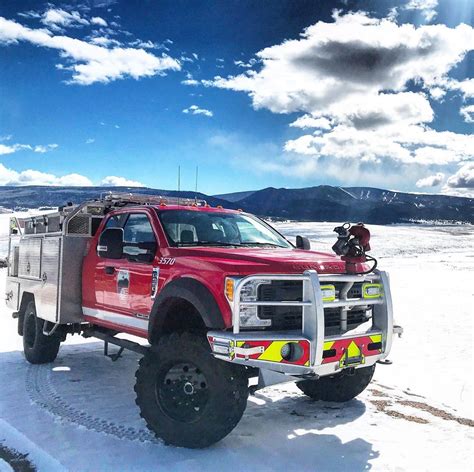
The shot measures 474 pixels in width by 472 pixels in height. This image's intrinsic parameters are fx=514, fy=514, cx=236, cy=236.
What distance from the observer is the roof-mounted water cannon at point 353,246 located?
4.53 metres

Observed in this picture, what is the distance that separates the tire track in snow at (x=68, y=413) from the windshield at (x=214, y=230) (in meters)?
1.76

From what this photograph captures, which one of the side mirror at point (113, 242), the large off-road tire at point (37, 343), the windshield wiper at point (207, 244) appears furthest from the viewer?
the large off-road tire at point (37, 343)

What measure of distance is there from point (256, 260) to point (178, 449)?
1697mm

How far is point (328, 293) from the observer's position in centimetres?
419

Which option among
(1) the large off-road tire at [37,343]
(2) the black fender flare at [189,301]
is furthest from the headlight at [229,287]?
(1) the large off-road tire at [37,343]

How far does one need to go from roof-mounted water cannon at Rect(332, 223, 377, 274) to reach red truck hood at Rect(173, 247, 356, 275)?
0.07m

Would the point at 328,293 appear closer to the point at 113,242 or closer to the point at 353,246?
the point at 353,246


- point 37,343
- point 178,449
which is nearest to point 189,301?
point 178,449

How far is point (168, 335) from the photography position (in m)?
4.52

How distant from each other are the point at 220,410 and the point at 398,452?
60.8 inches

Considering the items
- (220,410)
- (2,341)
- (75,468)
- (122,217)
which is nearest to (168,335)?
(220,410)

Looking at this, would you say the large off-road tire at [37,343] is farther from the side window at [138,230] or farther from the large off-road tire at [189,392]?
the large off-road tire at [189,392]

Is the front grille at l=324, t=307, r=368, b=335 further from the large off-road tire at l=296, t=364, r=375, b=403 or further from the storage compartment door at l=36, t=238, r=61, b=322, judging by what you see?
the storage compartment door at l=36, t=238, r=61, b=322

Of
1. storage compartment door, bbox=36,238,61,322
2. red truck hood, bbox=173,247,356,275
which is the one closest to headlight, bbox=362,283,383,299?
red truck hood, bbox=173,247,356,275
